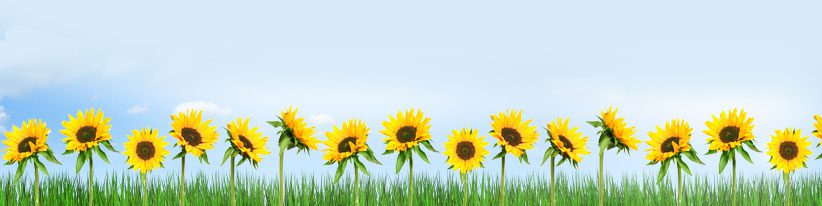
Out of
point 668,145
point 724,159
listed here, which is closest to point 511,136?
point 668,145

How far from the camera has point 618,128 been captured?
241 inches

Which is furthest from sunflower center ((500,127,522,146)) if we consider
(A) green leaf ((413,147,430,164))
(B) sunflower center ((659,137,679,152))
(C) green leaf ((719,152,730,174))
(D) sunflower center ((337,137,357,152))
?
(C) green leaf ((719,152,730,174))

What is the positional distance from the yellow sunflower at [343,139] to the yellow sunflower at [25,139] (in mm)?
2387

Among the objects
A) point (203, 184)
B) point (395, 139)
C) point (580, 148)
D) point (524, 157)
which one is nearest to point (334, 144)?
point (395, 139)

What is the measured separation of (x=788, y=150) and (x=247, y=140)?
4.38 m

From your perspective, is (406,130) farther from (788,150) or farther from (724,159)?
(788,150)

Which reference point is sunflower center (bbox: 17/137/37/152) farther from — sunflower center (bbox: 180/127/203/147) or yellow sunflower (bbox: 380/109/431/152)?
yellow sunflower (bbox: 380/109/431/152)

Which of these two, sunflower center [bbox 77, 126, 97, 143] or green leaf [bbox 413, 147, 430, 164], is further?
sunflower center [bbox 77, 126, 97, 143]

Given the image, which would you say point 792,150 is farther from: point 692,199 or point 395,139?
point 395,139

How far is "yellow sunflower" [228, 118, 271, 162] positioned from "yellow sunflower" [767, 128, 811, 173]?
4142mm

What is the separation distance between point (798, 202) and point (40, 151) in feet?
25.0

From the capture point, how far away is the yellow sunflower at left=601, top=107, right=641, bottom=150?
6.11 meters

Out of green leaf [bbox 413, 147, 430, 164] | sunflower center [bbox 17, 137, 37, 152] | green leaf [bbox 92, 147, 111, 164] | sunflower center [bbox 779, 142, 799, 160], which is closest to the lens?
green leaf [bbox 413, 147, 430, 164]

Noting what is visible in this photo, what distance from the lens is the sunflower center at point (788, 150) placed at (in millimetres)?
7203
